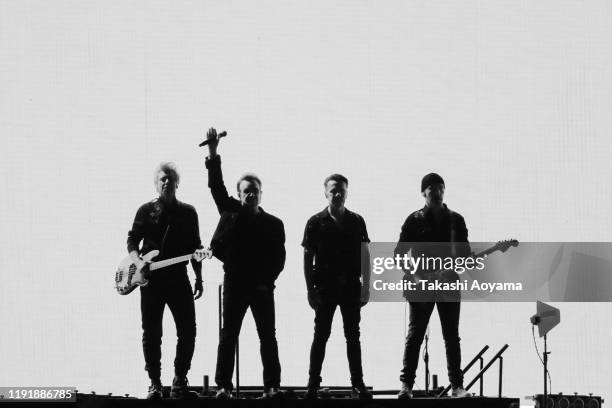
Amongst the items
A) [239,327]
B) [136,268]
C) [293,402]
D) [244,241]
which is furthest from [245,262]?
[293,402]

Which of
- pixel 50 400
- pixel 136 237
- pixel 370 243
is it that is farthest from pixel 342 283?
pixel 50 400

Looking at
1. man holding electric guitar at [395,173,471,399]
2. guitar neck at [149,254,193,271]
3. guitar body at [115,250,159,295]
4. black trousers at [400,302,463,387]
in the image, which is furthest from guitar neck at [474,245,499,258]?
guitar body at [115,250,159,295]

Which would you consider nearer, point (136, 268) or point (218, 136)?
point (218, 136)

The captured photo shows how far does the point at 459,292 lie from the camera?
33.8 ft

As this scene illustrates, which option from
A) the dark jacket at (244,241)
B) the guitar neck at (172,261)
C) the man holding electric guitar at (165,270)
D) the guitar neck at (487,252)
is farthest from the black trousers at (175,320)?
the guitar neck at (487,252)

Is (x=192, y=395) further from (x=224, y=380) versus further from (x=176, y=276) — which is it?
(x=176, y=276)

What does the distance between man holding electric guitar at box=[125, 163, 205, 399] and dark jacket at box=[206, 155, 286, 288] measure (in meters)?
0.25

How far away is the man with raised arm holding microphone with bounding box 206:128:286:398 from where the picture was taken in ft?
32.9

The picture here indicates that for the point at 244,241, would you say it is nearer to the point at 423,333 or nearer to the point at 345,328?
the point at 345,328

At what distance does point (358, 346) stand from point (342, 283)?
1.94 feet

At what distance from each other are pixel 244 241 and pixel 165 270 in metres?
0.77

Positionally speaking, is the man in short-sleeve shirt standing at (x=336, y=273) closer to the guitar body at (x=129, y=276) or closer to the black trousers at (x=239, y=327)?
the black trousers at (x=239, y=327)

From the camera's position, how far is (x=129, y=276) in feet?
34.2

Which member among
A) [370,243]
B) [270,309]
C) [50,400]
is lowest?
[50,400]
